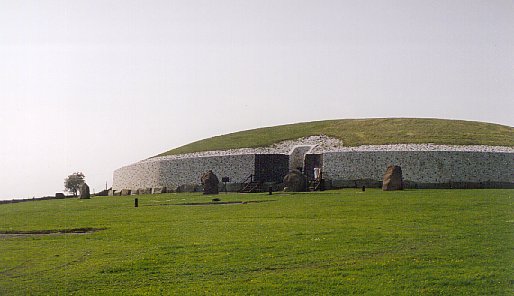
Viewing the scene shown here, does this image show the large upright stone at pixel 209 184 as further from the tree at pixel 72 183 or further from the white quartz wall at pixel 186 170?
the tree at pixel 72 183

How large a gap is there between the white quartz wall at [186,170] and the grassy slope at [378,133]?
4768 millimetres

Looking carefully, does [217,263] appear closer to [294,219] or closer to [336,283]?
[336,283]

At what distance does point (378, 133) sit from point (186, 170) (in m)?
16.7

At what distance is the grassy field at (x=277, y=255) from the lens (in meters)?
13.1

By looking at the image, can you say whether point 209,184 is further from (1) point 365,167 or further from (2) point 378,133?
(2) point 378,133

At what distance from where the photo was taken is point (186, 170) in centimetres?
5134

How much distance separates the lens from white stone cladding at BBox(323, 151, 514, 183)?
43281 millimetres

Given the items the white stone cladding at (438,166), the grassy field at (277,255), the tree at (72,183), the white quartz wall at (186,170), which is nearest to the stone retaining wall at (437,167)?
the white stone cladding at (438,166)

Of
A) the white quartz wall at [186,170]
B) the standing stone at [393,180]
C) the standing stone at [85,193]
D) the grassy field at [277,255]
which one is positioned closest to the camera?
the grassy field at [277,255]

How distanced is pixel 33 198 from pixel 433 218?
37177 mm

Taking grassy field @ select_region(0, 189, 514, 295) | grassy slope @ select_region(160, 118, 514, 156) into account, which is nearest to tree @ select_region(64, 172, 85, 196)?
grassy slope @ select_region(160, 118, 514, 156)

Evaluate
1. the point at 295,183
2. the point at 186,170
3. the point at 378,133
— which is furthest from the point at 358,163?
the point at 186,170

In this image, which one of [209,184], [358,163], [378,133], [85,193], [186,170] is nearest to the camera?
[209,184]

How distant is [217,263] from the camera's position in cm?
1508
